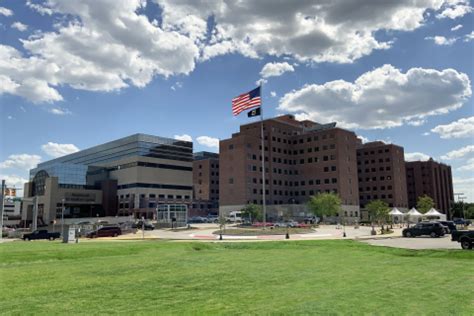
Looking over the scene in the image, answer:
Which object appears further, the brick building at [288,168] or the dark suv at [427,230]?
the brick building at [288,168]

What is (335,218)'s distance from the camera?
107500mm

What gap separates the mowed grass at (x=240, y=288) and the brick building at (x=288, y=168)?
10278cm

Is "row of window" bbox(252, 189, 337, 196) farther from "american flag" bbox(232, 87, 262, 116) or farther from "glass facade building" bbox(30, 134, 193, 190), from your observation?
"american flag" bbox(232, 87, 262, 116)

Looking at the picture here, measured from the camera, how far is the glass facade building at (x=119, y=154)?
135000 millimetres

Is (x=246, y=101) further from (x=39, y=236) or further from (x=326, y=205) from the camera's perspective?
(x=326, y=205)

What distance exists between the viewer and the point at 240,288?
12.5 meters

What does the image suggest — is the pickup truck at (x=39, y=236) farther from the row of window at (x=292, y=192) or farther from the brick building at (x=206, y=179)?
the brick building at (x=206, y=179)

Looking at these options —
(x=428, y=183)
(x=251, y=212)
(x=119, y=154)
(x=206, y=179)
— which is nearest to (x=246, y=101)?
(x=251, y=212)

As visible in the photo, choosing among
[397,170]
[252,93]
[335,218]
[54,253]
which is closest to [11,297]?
[54,253]

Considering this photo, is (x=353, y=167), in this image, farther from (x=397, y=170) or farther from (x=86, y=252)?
(x=86, y=252)

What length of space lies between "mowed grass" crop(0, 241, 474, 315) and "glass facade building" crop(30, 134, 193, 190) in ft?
404

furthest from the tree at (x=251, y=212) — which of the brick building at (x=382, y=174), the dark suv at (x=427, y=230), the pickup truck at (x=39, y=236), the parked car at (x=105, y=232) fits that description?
the brick building at (x=382, y=174)

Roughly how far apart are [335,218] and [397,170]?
5684 cm

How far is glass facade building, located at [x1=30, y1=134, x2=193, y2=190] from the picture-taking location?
135 meters
